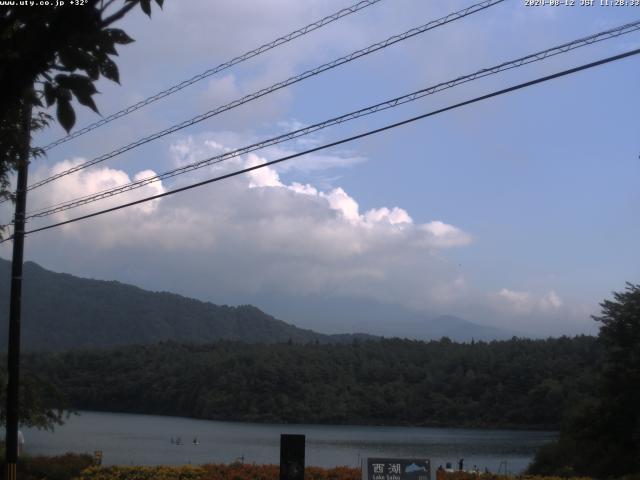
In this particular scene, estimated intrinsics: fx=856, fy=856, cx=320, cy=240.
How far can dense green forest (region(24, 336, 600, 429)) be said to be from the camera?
4675 cm

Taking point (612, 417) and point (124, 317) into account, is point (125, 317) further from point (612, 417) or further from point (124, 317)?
point (612, 417)

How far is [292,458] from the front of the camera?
1218 cm

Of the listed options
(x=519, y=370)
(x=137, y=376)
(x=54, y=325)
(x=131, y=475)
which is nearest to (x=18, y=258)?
(x=131, y=475)

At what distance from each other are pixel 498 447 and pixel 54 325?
12574 centimetres

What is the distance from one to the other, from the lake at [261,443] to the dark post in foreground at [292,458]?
1084cm

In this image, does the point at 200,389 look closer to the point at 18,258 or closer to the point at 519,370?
the point at 519,370

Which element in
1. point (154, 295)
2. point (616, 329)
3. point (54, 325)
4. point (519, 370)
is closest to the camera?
point (616, 329)

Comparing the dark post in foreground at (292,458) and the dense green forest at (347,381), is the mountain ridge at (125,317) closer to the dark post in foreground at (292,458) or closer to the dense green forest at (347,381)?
the dense green forest at (347,381)

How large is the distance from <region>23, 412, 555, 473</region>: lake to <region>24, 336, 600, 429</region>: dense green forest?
1790mm

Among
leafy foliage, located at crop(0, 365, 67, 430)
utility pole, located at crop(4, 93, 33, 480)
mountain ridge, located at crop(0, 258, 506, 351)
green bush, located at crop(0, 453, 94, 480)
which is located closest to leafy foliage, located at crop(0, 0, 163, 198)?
utility pole, located at crop(4, 93, 33, 480)

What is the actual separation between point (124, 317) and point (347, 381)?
114591 mm

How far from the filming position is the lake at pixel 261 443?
29094 mm

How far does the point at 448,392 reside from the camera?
5244cm

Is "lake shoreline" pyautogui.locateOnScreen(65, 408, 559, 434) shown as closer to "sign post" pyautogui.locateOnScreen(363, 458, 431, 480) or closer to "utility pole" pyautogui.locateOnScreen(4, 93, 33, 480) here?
"utility pole" pyautogui.locateOnScreen(4, 93, 33, 480)
